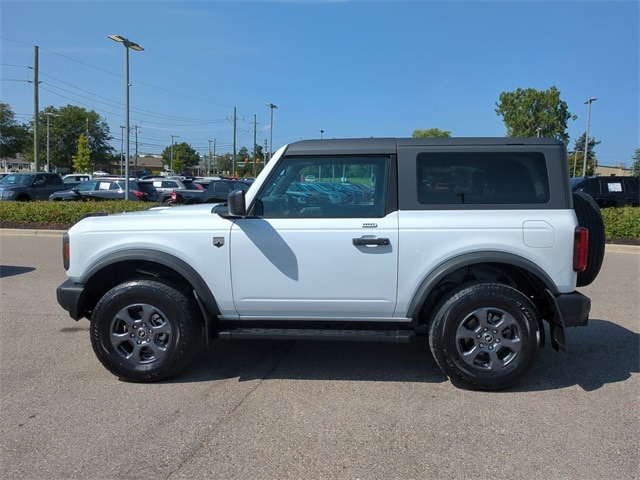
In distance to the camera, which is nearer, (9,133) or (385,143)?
(385,143)

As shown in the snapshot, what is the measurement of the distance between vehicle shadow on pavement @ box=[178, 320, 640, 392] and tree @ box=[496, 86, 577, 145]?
4609 cm

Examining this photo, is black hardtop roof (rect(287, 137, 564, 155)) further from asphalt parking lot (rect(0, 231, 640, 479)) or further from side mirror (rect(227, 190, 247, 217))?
asphalt parking lot (rect(0, 231, 640, 479))

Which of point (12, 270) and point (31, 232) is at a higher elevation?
point (31, 232)

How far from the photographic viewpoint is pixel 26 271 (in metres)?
8.55

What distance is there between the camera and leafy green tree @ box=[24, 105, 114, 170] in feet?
267

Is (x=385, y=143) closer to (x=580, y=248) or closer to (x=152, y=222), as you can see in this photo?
(x=580, y=248)

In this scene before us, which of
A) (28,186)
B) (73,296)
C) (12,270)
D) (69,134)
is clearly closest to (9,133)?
(69,134)

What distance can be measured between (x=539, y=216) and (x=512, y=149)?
56 cm

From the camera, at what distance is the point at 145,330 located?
4.04 metres

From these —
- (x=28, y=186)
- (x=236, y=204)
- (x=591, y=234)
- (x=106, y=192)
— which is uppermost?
(x=28, y=186)

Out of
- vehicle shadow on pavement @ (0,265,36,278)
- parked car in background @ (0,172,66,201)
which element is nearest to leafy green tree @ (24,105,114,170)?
parked car in background @ (0,172,66,201)

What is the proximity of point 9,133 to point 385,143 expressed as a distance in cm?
7571

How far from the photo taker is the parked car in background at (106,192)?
1981 centimetres

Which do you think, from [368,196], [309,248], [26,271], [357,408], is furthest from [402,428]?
[26,271]
